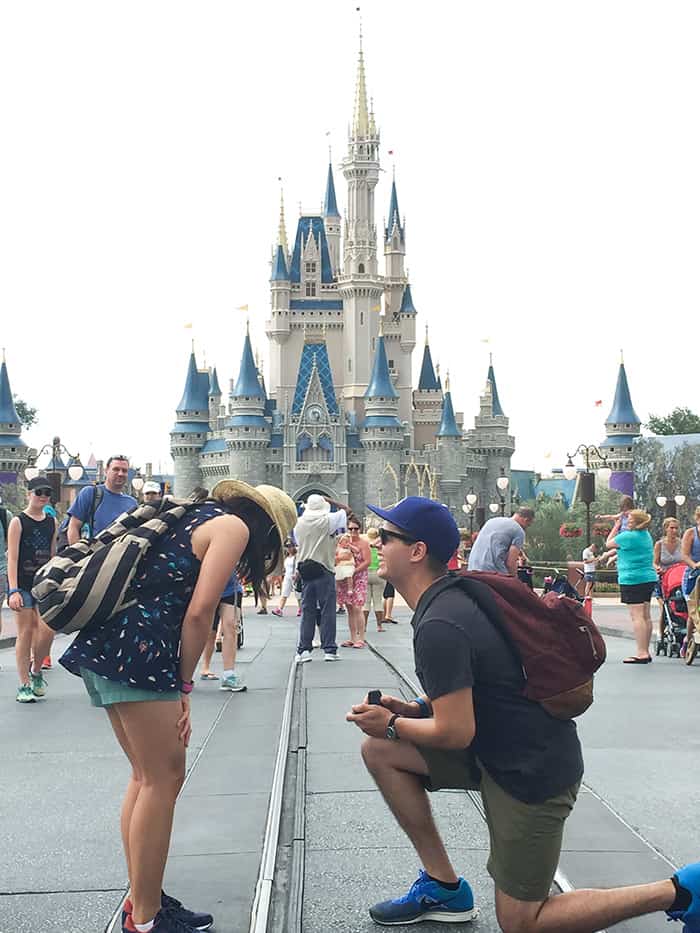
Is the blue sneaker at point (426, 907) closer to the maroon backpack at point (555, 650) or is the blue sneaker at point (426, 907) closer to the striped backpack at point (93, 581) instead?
the maroon backpack at point (555, 650)

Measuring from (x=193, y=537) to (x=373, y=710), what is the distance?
0.67m

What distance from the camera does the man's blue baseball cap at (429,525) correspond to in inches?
131

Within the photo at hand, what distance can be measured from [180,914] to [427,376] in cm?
8270

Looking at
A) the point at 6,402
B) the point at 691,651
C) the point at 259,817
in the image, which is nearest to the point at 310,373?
the point at 6,402

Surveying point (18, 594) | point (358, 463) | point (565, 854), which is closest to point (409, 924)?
point (565, 854)

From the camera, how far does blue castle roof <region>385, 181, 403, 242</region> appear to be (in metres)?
87.9

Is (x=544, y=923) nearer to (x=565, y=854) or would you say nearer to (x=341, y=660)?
(x=565, y=854)

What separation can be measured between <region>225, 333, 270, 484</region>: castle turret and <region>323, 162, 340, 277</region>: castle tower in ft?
44.7

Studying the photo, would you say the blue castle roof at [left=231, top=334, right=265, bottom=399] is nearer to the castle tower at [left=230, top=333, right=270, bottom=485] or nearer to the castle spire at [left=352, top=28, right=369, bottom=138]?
the castle tower at [left=230, top=333, right=270, bottom=485]

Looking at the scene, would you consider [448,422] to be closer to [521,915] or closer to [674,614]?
[674,614]

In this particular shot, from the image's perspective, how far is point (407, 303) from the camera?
86.2 metres

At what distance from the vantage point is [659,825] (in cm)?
461

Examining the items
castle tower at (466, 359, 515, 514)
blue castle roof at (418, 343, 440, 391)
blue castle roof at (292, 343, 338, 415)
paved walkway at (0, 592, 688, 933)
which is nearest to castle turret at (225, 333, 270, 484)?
blue castle roof at (292, 343, 338, 415)

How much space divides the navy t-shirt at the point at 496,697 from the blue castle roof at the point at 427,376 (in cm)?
8238
